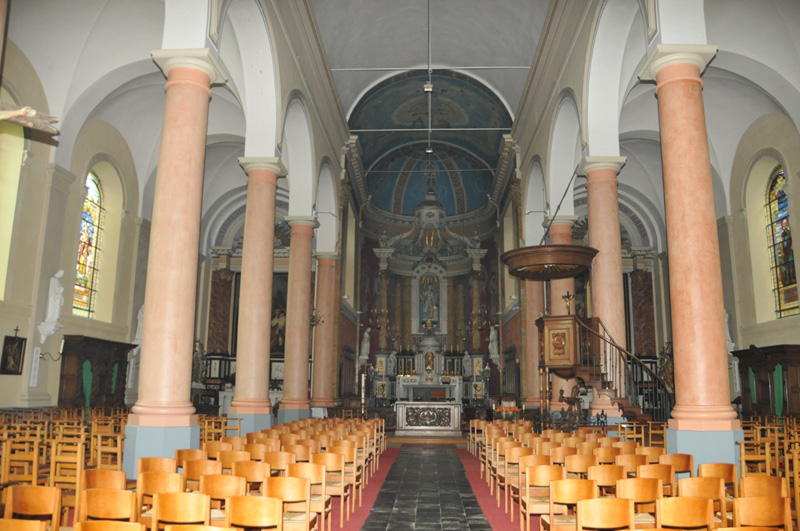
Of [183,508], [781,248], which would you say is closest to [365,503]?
[183,508]

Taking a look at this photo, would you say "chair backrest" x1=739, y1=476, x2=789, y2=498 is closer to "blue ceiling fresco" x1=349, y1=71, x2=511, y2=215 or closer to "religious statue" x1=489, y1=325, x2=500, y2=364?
"blue ceiling fresco" x1=349, y1=71, x2=511, y2=215

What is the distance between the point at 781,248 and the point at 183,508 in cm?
1611

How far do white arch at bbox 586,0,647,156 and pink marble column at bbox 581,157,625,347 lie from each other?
1.00ft

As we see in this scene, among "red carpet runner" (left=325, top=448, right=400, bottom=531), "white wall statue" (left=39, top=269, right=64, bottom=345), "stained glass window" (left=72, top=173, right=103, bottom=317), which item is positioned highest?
"stained glass window" (left=72, top=173, right=103, bottom=317)

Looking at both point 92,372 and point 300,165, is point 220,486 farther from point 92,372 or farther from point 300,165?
point 92,372

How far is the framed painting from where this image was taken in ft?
39.7

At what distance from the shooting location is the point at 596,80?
11406 millimetres

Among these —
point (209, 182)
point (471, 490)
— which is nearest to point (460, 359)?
point (209, 182)

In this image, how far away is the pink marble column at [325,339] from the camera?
56.9ft

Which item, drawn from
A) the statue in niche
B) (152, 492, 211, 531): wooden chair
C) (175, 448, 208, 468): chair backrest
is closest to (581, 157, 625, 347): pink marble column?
(175, 448, 208, 468): chair backrest

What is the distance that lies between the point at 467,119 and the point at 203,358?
12929mm

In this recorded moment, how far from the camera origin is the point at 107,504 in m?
3.83

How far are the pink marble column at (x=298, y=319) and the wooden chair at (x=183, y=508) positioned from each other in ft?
33.4

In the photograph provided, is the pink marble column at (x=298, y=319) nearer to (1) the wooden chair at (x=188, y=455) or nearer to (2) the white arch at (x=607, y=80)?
(2) the white arch at (x=607, y=80)
